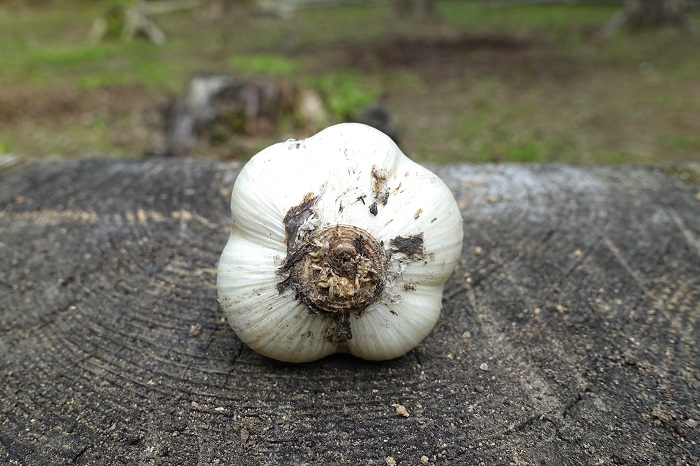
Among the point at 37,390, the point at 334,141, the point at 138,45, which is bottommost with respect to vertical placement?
the point at 138,45

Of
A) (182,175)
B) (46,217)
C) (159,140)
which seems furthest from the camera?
(159,140)

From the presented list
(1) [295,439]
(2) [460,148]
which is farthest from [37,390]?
(2) [460,148]

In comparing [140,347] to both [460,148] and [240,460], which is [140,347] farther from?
[460,148]

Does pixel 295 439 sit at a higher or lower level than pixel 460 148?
higher

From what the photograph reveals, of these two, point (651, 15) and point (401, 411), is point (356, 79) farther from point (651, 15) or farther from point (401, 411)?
point (401, 411)

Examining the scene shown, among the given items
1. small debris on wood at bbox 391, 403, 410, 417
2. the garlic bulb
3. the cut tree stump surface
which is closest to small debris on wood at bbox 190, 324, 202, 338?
the cut tree stump surface

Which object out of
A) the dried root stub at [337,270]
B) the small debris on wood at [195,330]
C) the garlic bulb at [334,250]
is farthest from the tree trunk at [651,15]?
the small debris on wood at [195,330]

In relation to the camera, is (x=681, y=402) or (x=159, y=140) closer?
(x=681, y=402)
